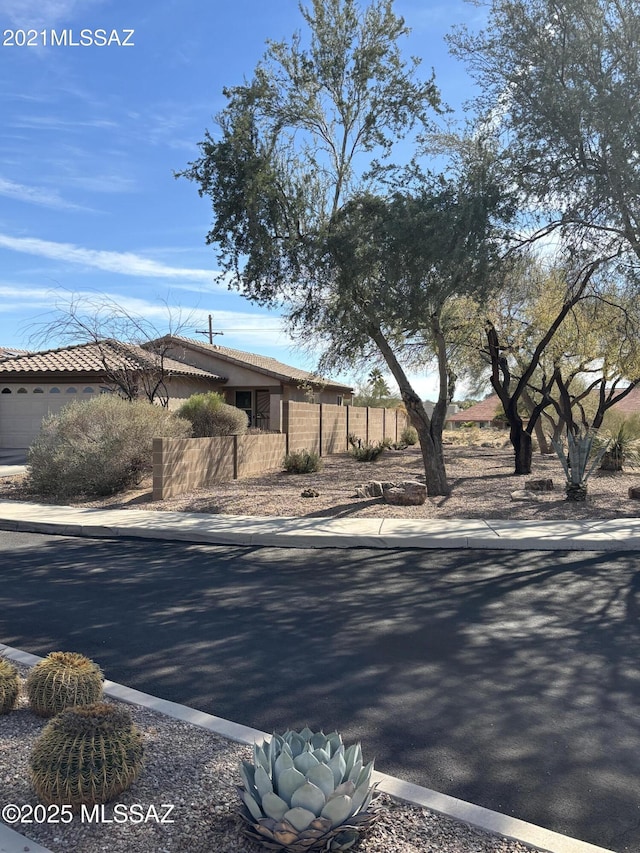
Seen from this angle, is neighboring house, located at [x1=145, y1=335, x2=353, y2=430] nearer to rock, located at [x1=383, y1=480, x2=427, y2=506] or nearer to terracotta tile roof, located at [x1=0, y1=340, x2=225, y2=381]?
terracotta tile roof, located at [x1=0, y1=340, x2=225, y2=381]

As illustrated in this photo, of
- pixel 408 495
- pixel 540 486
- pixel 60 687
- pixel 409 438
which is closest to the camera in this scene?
pixel 60 687

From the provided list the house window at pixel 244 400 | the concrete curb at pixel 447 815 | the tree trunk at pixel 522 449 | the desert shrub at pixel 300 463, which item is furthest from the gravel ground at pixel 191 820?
the house window at pixel 244 400

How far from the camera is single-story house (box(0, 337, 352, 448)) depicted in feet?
79.0

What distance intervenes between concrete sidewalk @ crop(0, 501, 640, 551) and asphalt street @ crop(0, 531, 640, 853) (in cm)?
55

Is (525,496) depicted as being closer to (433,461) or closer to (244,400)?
(433,461)

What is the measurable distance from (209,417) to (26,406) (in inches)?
448

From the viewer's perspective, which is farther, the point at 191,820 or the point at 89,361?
the point at 89,361

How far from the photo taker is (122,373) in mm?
21844

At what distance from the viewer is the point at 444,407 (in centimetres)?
1623

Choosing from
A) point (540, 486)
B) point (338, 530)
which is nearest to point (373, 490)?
point (338, 530)

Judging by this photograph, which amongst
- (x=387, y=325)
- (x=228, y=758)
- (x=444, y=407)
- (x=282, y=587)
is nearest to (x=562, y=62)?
(x=387, y=325)

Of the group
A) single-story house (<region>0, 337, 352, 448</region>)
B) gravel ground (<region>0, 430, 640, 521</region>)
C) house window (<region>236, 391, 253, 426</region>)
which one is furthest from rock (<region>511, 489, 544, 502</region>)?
house window (<region>236, 391, 253, 426</region>)

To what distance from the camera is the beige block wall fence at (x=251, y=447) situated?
614 inches

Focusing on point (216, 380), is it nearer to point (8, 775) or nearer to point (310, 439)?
point (310, 439)
